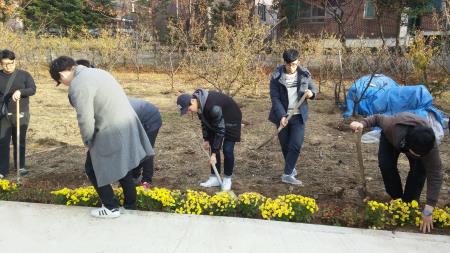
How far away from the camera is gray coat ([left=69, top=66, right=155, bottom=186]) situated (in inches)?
113

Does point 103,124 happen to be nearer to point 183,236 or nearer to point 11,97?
point 183,236

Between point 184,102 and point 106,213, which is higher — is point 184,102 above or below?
above

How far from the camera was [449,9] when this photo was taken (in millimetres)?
8016

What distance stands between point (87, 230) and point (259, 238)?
4.22 ft

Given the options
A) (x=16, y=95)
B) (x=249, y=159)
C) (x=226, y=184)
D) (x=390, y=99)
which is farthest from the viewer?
(x=390, y=99)

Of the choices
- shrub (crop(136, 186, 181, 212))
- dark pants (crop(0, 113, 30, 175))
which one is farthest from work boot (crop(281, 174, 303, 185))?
dark pants (crop(0, 113, 30, 175))

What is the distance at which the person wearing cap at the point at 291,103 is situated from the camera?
13.9 ft

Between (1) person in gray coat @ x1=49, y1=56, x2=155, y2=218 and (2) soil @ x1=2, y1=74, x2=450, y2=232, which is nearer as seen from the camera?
(1) person in gray coat @ x1=49, y1=56, x2=155, y2=218

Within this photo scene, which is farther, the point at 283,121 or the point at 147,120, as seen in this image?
the point at 283,121

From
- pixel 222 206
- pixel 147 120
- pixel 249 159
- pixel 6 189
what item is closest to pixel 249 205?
pixel 222 206

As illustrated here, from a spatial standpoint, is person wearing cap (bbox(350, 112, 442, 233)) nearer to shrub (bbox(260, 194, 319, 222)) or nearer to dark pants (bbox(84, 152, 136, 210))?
shrub (bbox(260, 194, 319, 222))

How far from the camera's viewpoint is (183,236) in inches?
121

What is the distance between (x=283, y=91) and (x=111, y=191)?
2.03m

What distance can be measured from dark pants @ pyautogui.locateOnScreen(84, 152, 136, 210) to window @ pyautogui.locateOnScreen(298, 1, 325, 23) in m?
18.9
